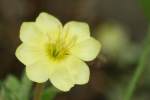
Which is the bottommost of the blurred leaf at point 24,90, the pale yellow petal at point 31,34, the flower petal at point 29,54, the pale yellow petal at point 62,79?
the blurred leaf at point 24,90

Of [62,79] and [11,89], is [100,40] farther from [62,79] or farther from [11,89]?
[62,79]

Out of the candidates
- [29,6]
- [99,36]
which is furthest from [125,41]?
[29,6]

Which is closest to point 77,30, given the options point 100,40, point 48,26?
point 48,26

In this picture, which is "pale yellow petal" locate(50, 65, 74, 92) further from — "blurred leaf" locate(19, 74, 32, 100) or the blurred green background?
the blurred green background

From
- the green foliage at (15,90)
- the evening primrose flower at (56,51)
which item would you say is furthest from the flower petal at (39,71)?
the green foliage at (15,90)

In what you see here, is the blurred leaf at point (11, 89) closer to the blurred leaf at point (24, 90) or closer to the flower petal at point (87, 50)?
the blurred leaf at point (24, 90)

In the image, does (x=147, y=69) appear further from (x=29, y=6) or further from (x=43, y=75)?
(x=43, y=75)

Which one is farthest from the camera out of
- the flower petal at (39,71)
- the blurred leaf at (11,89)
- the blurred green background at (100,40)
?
the blurred green background at (100,40)

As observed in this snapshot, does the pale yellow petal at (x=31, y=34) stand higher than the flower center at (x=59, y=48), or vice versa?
the pale yellow petal at (x=31, y=34)
